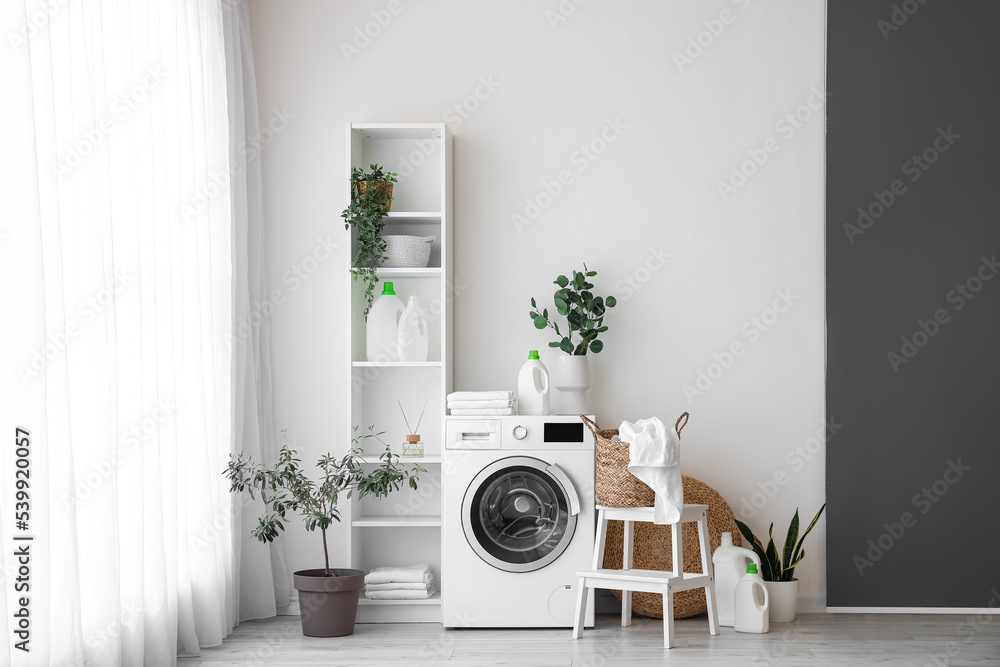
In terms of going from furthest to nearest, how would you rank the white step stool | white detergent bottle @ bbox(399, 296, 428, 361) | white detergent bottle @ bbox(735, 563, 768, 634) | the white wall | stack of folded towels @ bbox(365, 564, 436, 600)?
the white wall
white detergent bottle @ bbox(399, 296, 428, 361)
stack of folded towels @ bbox(365, 564, 436, 600)
white detergent bottle @ bbox(735, 563, 768, 634)
the white step stool

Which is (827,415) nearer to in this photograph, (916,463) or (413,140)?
(916,463)

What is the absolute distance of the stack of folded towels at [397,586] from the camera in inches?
148

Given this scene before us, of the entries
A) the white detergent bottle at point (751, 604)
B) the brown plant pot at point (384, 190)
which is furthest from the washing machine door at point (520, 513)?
the brown plant pot at point (384, 190)

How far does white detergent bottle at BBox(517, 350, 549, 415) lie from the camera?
377 cm

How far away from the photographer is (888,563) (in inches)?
154

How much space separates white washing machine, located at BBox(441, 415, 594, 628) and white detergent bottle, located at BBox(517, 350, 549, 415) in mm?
158

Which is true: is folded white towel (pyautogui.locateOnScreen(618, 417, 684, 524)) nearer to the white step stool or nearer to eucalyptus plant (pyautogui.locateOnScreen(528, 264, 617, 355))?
the white step stool

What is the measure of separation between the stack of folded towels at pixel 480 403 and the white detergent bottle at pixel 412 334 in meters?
0.30

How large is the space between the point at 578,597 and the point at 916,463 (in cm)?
159

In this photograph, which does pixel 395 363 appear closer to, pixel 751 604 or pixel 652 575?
pixel 652 575

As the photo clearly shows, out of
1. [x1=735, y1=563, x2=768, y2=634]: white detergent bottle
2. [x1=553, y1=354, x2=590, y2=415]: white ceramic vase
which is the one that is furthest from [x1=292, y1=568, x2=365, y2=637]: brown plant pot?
[x1=735, y1=563, x2=768, y2=634]: white detergent bottle

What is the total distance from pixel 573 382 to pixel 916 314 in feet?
4.88

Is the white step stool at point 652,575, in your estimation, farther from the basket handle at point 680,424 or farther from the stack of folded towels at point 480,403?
the stack of folded towels at point 480,403

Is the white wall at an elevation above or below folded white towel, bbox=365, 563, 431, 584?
above
